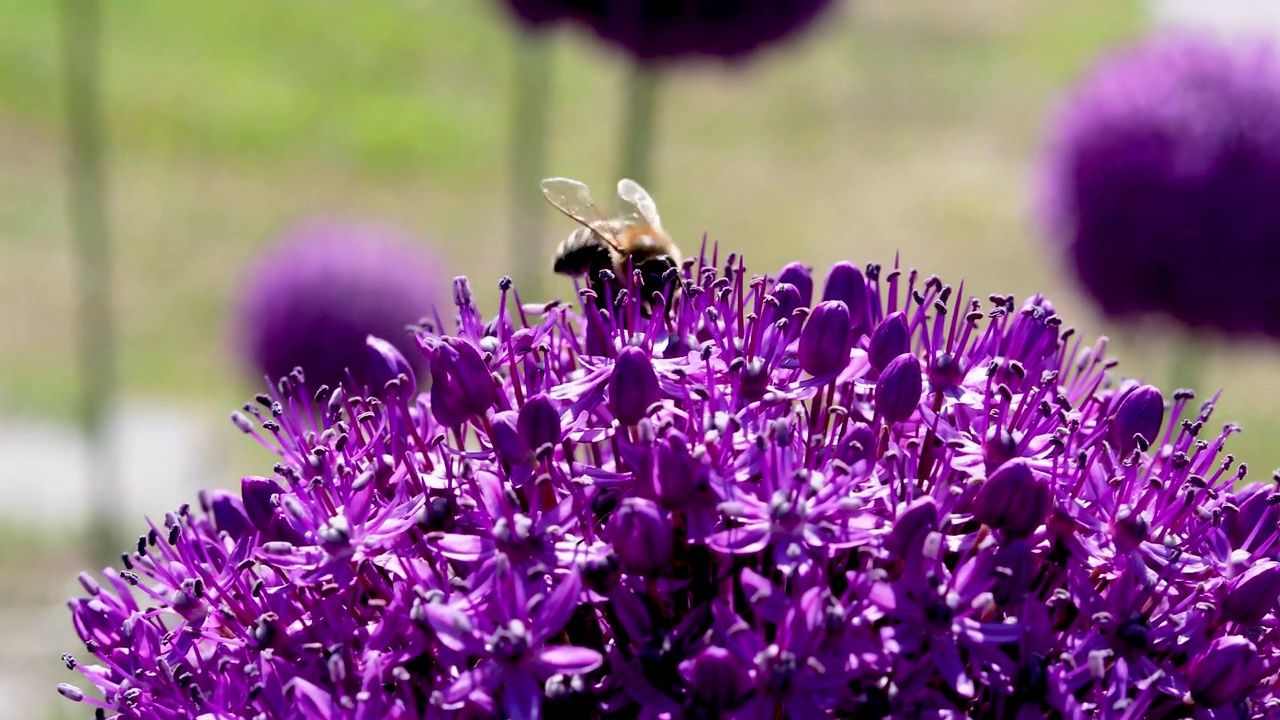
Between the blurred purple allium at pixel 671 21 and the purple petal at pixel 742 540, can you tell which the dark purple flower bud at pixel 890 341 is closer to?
the purple petal at pixel 742 540

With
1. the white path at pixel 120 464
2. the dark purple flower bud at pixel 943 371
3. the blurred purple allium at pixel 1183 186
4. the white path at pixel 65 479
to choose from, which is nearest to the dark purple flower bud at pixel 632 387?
the dark purple flower bud at pixel 943 371

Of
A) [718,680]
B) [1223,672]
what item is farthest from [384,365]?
[1223,672]

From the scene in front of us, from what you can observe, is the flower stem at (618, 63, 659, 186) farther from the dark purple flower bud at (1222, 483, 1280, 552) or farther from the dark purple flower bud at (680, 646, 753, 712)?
the dark purple flower bud at (680, 646, 753, 712)

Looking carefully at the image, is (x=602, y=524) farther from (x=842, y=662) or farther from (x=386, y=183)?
(x=386, y=183)

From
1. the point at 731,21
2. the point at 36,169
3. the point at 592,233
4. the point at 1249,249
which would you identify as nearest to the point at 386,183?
the point at 36,169

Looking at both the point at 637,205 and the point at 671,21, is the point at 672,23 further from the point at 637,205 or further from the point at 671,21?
the point at 637,205

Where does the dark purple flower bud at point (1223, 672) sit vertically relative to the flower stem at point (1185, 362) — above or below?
above
